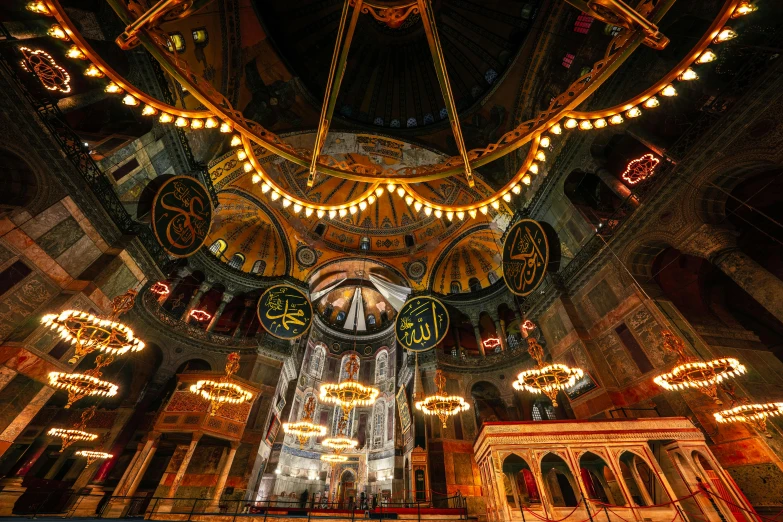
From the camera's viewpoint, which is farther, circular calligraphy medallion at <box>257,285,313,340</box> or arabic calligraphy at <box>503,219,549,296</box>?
circular calligraphy medallion at <box>257,285,313,340</box>

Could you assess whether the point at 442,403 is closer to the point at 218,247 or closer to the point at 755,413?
the point at 755,413

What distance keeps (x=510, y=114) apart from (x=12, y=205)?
55.9 ft

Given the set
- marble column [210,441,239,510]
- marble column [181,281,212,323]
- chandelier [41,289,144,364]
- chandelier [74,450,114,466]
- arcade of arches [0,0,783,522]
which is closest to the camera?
chandelier [41,289,144,364]

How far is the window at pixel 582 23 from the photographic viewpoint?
1088cm

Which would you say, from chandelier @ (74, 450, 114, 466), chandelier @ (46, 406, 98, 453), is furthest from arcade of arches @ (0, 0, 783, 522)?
chandelier @ (46, 406, 98, 453)

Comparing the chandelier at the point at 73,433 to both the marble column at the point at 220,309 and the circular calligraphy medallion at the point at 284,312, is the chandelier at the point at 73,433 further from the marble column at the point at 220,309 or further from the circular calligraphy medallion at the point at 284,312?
the circular calligraphy medallion at the point at 284,312

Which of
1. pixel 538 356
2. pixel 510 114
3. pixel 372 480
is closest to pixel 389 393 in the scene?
pixel 372 480

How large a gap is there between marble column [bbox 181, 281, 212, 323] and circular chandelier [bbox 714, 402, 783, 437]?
58.3ft

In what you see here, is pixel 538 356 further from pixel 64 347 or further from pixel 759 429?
pixel 64 347

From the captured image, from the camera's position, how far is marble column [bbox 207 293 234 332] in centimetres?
1380

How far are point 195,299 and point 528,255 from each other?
14613mm

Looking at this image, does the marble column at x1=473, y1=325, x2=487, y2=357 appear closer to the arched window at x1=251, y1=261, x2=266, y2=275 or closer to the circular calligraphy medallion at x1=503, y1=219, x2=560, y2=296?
the circular calligraphy medallion at x1=503, y1=219, x2=560, y2=296

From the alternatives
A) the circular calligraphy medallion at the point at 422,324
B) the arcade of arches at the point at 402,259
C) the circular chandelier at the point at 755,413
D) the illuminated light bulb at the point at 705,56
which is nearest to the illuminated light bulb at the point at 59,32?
the arcade of arches at the point at 402,259

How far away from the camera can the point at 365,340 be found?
21922mm
